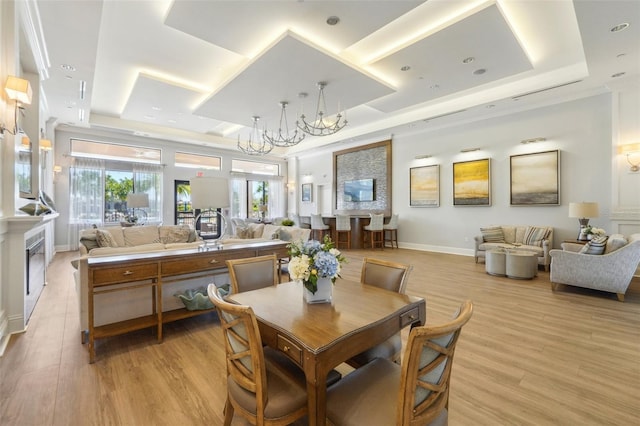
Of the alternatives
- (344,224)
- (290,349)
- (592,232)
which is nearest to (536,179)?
(592,232)

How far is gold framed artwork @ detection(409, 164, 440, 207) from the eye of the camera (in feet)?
25.5

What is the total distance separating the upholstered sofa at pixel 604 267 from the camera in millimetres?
3584

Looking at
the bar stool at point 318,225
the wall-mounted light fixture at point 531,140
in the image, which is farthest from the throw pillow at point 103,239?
the wall-mounted light fixture at point 531,140

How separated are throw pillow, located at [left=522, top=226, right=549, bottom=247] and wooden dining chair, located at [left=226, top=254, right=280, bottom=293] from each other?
19.4ft

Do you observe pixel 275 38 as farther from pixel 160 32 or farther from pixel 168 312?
pixel 168 312

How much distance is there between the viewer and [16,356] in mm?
2395

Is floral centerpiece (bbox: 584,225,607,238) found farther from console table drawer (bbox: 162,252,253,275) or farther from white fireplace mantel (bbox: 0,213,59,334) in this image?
white fireplace mantel (bbox: 0,213,59,334)

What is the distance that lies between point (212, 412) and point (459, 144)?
25.3 feet

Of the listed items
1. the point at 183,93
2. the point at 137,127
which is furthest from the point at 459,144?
the point at 137,127

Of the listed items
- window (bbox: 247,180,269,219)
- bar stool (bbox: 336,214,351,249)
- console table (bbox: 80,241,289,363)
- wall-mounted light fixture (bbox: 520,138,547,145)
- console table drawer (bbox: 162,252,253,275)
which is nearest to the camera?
console table (bbox: 80,241,289,363)

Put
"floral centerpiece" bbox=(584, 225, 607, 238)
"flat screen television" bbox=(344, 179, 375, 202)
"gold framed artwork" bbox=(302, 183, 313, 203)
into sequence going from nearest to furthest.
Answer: "floral centerpiece" bbox=(584, 225, 607, 238) < "flat screen television" bbox=(344, 179, 375, 202) < "gold framed artwork" bbox=(302, 183, 313, 203)

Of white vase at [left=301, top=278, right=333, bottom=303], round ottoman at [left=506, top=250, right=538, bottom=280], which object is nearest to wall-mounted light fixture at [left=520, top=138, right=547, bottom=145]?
round ottoman at [left=506, top=250, right=538, bottom=280]

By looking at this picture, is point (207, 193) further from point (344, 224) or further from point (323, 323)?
point (344, 224)

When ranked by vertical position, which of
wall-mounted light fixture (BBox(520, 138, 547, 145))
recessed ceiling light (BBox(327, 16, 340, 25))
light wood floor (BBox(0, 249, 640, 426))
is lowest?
light wood floor (BBox(0, 249, 640, 426))
